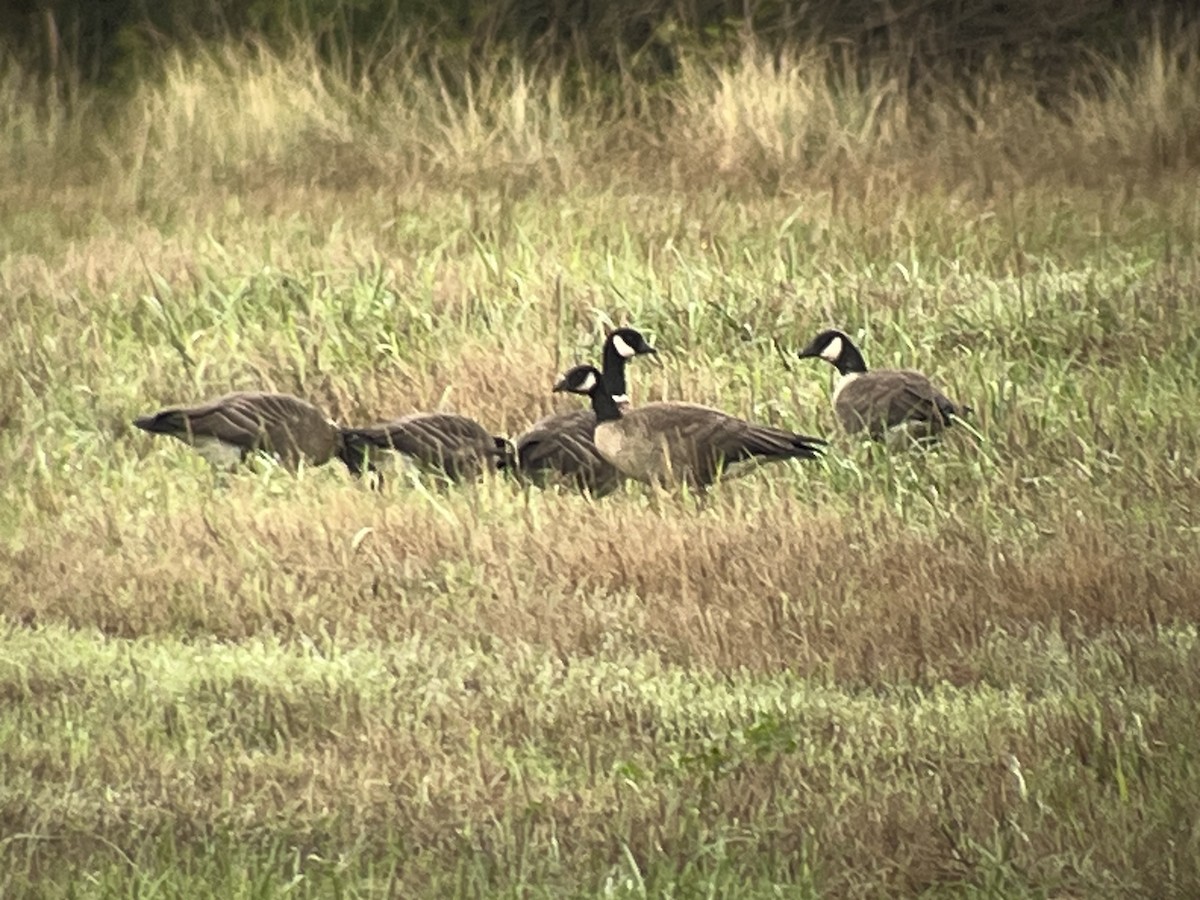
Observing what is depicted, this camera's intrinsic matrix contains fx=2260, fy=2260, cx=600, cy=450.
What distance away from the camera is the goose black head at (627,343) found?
8.53m

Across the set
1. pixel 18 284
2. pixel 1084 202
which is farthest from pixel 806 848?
pixel 1084 202

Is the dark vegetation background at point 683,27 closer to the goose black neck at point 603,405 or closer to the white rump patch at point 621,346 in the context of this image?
the white rump patch at point 621,346

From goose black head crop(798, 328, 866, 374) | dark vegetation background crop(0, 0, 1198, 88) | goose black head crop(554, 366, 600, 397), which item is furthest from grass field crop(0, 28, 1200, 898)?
dark vegetation background crop(0, 0, 1198, 88)

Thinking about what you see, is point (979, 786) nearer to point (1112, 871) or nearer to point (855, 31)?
point (1112, 871)

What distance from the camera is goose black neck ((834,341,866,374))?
352 inches

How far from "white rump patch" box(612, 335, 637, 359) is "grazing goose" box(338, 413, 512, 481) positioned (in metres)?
0.65

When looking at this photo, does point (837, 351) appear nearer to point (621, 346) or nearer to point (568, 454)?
point (621, 346)

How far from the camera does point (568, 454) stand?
7.94 m

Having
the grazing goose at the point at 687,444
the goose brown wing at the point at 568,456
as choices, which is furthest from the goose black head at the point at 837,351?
the goose brown wing at the point at 568,456

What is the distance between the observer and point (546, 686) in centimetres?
555

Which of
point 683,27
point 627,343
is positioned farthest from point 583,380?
point 683,27

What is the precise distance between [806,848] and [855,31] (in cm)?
1314

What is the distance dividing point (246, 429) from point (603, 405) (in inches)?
50.5

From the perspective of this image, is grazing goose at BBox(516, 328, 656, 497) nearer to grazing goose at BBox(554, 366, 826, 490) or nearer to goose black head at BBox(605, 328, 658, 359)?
grazing goose at BBox(554, 366, 826, 490)
